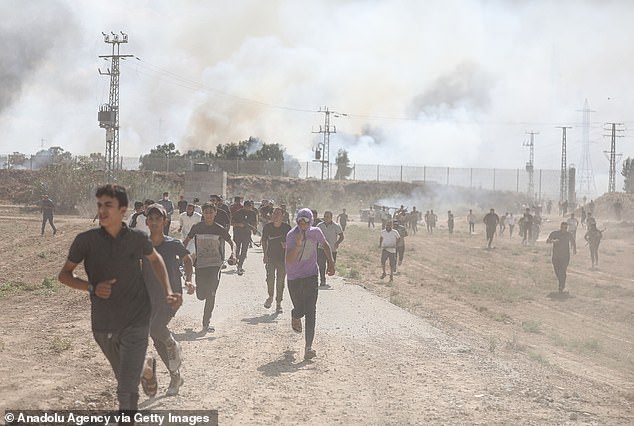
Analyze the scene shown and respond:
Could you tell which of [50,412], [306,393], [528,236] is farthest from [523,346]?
[528,236]

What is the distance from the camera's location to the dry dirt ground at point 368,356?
6977 mm

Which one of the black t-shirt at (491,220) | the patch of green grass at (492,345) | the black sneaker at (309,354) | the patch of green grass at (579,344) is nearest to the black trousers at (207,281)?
the black sneaker at (309,354)

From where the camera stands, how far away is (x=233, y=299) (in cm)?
1388

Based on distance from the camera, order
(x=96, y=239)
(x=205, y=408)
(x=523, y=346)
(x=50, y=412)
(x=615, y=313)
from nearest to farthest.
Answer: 1. (x=96, y=239)
2. (x=50, y=412)
3. (x=205, y=408)
4. (x=523, y=346)
5. (x=615, y=313)

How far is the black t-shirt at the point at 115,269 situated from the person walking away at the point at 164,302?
1207 millimetres

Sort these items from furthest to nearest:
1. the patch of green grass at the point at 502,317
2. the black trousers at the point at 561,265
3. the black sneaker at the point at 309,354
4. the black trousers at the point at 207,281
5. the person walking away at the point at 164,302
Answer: the black trousers at the point at 561,265, the patch of green grass at the point at 502,317, the black trousers at the point at 207,281, the black sneaker at the point at 309,354, the person walking away at the point at 164,302

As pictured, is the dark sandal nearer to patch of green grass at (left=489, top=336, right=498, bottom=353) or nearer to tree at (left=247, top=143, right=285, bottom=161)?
patch of green grass at (left=489, top=336, right=498, bottom=353)

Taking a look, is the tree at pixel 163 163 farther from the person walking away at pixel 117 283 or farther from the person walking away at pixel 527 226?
the person walking away at pixel 117 283

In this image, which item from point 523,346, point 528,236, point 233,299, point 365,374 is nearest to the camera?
point 365,374

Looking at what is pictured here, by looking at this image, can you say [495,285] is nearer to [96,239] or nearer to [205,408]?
[205,408]

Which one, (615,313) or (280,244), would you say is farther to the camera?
(615,313)

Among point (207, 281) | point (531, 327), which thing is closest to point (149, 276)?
point (207, 281)

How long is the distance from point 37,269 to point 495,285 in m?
12.6

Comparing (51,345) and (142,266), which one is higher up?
(142,266)
